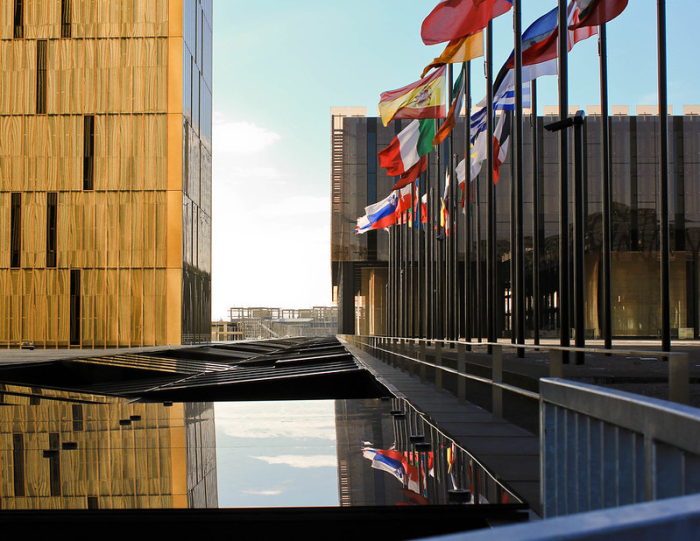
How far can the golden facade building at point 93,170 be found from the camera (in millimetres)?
39219

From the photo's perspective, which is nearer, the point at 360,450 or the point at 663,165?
the point at 360,450

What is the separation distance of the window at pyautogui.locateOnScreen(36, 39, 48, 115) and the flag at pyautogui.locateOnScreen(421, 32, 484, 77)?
27.6m

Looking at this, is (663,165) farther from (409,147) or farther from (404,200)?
(404,200)

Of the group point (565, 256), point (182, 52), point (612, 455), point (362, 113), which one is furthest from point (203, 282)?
point (612, 455)

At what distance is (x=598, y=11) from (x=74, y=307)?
3234cm

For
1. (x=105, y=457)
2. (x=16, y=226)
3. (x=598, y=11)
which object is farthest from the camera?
(x=16, y=226)

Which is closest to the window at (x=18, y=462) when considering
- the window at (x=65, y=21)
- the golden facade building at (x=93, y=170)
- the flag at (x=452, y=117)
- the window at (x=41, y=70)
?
the flag at (x=452, y=117)

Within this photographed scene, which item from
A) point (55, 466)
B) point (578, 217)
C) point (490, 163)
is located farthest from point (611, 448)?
point (490, 163)

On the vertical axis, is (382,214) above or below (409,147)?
below

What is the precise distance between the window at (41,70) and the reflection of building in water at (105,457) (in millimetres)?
35961

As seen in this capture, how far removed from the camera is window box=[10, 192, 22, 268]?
39.4 meters

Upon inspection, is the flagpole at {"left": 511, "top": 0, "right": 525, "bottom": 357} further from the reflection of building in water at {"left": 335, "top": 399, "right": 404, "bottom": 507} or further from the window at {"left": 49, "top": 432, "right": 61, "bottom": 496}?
the window at {"left": 49, "top": 432, "right": 61, "bottom": 496}

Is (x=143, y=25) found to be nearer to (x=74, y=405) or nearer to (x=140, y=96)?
(x=140, y=96)

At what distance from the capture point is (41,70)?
39.9 m
